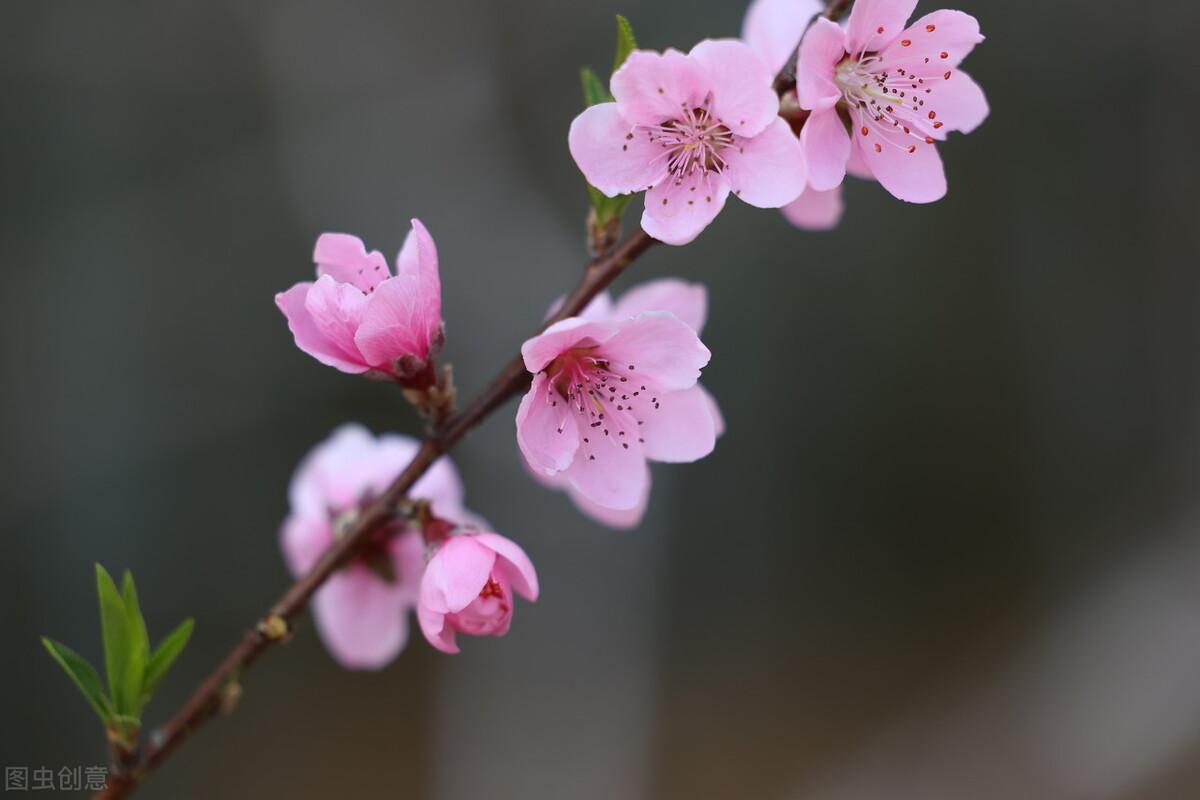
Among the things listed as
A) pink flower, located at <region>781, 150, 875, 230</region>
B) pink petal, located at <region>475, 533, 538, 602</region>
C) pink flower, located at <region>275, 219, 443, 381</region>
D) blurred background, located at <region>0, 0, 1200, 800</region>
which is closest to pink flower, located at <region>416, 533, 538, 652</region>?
pink petal, located at <region>475, 533, 538, 602</region>

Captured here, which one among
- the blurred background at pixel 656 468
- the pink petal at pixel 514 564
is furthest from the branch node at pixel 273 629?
the blurred background at pixel 656 468

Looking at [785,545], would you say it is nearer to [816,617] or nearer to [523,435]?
[816,617]

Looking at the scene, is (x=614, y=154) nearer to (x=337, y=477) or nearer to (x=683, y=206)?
(x=683, y=206)

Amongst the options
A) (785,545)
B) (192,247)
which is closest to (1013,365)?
(785,545)

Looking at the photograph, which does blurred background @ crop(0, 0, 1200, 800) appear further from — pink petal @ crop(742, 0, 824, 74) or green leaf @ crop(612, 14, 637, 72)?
green leaf @ crop(612, 14, 637, 72)

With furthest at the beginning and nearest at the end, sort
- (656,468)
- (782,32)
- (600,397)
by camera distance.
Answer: (656,468)
(782,32)
(600,397)
